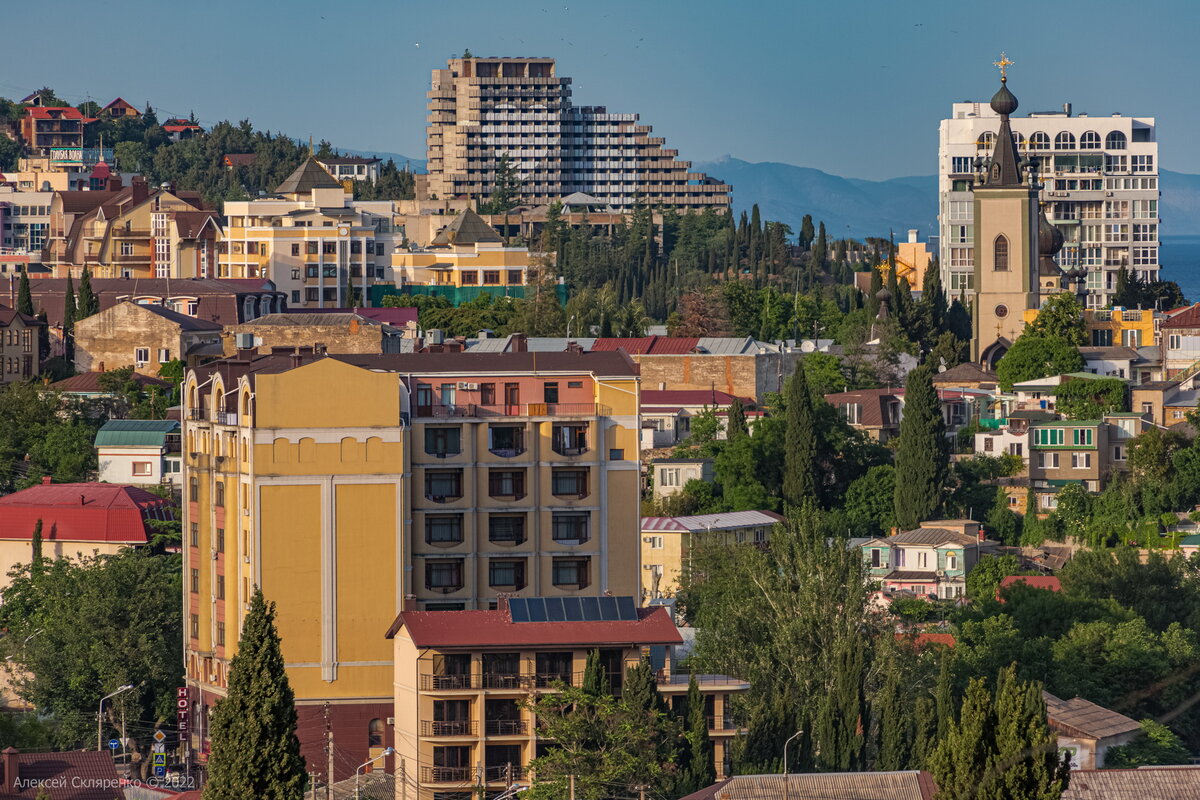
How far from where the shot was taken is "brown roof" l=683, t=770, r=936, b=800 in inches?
1688

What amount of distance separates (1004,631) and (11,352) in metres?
40.9

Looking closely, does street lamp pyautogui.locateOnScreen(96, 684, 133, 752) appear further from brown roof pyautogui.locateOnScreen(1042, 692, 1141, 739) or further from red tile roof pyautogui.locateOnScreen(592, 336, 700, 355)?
red tile roof pyautogui.locateOnScreen(592, 336, 700, 355)

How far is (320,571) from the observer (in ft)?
180

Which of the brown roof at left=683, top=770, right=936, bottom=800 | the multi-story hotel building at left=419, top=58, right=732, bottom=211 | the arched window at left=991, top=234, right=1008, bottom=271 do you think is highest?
the multi-story hotel building at left=419, top=58, right=732, bottom=211

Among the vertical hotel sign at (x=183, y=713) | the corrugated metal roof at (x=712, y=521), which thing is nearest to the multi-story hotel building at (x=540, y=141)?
the corrugated metal roof at (x=712, y=521)

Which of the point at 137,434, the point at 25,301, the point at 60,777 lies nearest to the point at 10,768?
the point at 60,777

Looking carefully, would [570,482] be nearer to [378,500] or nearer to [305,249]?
[378,500]

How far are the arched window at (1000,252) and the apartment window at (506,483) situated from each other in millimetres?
44477

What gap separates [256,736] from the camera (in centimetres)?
3950

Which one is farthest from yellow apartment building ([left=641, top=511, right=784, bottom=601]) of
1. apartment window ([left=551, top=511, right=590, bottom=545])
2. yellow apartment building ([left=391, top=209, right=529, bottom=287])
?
yellow apartment building ([left=391, top=209, right=529, bottom=287])

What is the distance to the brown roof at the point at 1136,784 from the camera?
42.4m

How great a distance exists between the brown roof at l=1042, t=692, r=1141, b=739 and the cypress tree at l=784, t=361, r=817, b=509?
20.9m

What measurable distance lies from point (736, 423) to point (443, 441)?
19811 millimetres

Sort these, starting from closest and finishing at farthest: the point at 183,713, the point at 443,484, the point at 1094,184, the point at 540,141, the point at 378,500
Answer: the point at 378,500
the point at 183,713
the point at 443,484
the point at 1094,184
the point at 540,141
